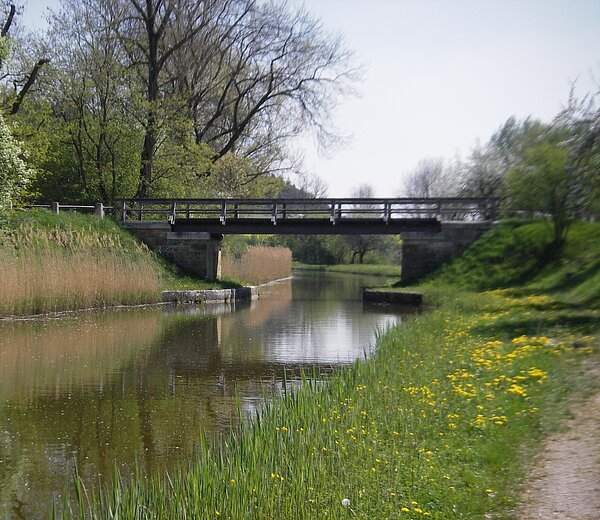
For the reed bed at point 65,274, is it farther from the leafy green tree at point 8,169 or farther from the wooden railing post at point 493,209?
the wooden railing post at point 493,209

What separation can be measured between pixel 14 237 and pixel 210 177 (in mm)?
15316

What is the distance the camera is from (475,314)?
53.8 feet

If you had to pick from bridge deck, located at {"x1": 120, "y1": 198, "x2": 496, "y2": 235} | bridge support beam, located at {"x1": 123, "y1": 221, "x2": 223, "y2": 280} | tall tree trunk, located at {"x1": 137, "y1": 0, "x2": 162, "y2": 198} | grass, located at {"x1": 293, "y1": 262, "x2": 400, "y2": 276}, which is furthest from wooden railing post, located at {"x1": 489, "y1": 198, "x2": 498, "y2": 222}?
grass, located at {"x1": 293, "y1": 262, "x2": 400, "y2": 276}

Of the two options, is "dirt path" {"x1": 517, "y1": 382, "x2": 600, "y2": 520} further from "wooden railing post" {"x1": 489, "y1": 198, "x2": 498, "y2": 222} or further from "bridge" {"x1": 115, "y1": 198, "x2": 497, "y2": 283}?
"wooden railing post" {"x1": 489, "y1": 198, "x2": 498, "y2": 222}

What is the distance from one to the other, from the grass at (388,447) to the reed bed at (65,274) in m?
10.8

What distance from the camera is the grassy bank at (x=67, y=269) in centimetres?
1711

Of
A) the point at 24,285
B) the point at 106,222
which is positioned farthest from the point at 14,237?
the point at 106,222

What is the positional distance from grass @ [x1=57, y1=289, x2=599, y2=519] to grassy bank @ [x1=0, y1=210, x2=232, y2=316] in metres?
10.9

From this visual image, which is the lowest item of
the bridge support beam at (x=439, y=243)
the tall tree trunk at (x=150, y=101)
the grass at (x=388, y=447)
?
the grass at (x=388, y=447)

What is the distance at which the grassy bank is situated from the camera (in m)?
17.1

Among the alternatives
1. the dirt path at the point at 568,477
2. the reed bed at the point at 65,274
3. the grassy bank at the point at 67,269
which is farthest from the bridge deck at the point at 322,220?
the dirt path at the point at 568,477

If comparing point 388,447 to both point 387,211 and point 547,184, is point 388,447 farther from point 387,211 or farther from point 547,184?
point 387,211

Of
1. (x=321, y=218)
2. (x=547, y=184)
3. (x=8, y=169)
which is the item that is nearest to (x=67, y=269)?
(x=8, y=169)

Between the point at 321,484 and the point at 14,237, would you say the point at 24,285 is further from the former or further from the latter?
the point at 321,484
